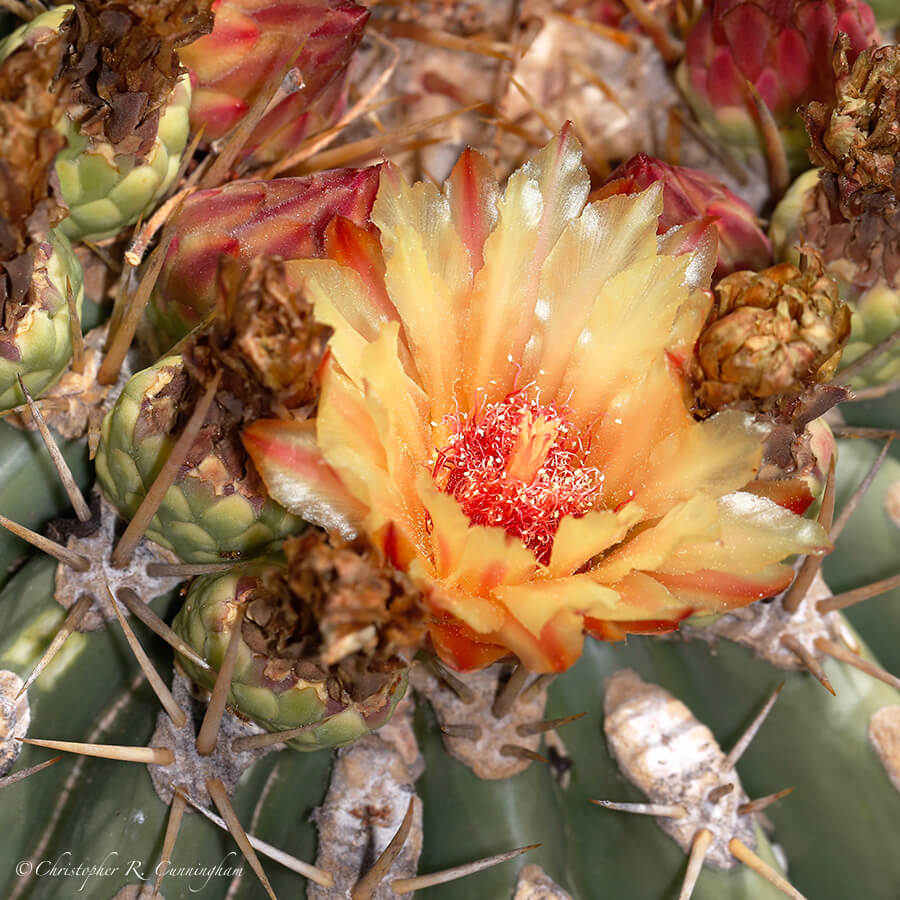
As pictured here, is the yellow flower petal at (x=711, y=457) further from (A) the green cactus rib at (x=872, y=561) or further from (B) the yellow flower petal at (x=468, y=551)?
(A) the green cactus rib at (x=872, y=561)

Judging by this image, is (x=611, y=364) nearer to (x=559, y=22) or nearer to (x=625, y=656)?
(x=625, y=656)

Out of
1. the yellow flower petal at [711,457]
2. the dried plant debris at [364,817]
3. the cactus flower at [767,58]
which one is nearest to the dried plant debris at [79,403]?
the dried plant debris at [364,817]

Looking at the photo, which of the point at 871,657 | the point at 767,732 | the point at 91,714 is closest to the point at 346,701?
the point at 91,714

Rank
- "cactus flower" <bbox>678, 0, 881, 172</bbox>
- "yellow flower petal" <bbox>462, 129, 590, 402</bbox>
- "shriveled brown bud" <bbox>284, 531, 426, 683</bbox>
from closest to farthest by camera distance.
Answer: "shriveled brown bud" <bbox>284, 531, 426, 683</bbox> → "yellow flower petal" <bbox>462, 129, 590, 402</bbox> → "cactus flower" <bbox>678, 0, 881, 172</bbox>

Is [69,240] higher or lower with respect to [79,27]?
lower

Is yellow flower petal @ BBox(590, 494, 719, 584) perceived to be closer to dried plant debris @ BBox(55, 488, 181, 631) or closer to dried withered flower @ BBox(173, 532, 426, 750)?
dried withered flower @ BBox(173, 532, 426, 750)

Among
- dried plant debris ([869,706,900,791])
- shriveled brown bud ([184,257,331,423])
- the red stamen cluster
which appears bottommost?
dried plant debris ([869,706,900,791])

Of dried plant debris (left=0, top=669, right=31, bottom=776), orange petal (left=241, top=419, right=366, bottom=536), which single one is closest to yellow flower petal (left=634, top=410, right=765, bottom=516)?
orange petal (left=241, top=419, right=366, bottom=536)

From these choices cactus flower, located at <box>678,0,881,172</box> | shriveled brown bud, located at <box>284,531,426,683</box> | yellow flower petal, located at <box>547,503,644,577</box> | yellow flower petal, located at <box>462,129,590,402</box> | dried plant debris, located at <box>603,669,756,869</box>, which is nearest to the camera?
shriveled brown bud, located at <box>284,531,426,683</box>
